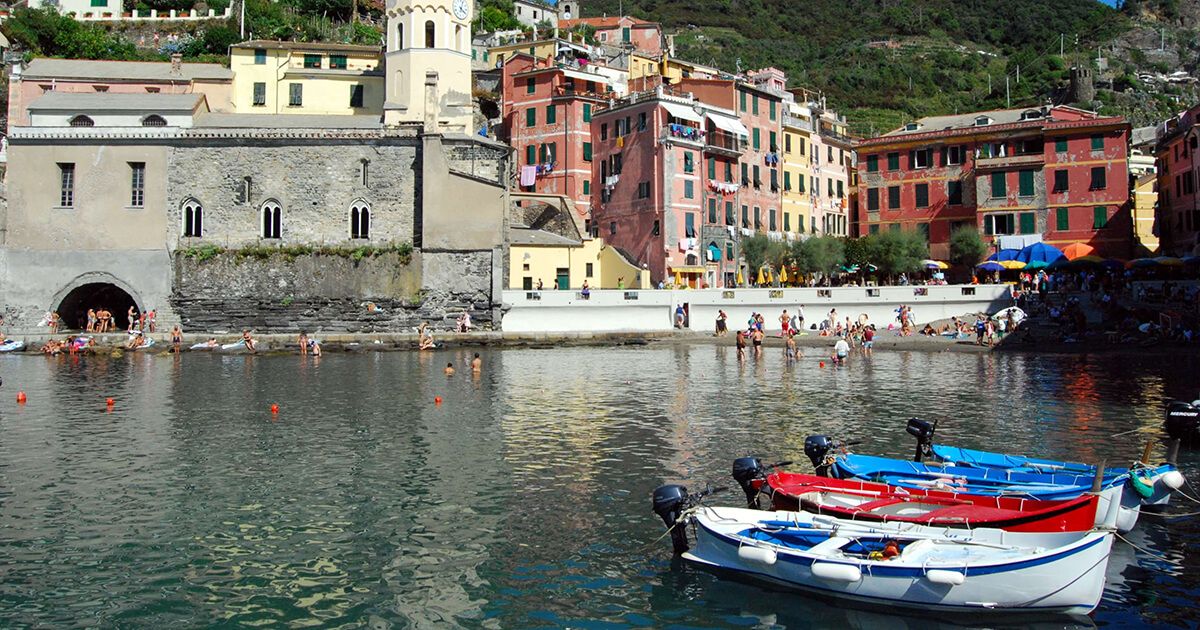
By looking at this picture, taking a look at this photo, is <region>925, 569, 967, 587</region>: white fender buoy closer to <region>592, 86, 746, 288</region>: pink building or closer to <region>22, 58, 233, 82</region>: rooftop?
<region>592, 86, 746, 288</region>: pink building

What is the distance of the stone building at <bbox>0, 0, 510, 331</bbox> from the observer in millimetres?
47812

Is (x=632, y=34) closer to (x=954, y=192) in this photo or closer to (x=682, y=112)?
(x=682, y=112)

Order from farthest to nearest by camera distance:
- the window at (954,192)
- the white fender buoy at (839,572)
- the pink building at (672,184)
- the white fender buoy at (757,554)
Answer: the window at (954,192) → the pink building at (672,184) → the white fender buoy at (757,554) → the white fender buoy at (839,572)

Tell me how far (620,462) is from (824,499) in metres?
5.81

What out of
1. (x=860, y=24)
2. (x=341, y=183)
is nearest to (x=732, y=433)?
(x=341, y=183)

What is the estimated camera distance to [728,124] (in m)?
57.3

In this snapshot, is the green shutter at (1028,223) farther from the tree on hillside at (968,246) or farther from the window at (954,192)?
the window at (954,192)

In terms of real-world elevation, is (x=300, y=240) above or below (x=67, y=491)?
above

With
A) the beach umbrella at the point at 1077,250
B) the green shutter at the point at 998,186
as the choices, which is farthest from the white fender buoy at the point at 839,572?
the green shutter at the point at 998,186

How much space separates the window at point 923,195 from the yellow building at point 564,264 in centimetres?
1838

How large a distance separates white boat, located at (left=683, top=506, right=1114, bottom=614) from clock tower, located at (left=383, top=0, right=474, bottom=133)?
44.8m

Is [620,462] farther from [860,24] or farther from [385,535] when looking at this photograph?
[860,24]

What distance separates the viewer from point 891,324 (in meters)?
48.8

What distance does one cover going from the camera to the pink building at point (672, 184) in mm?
54312
